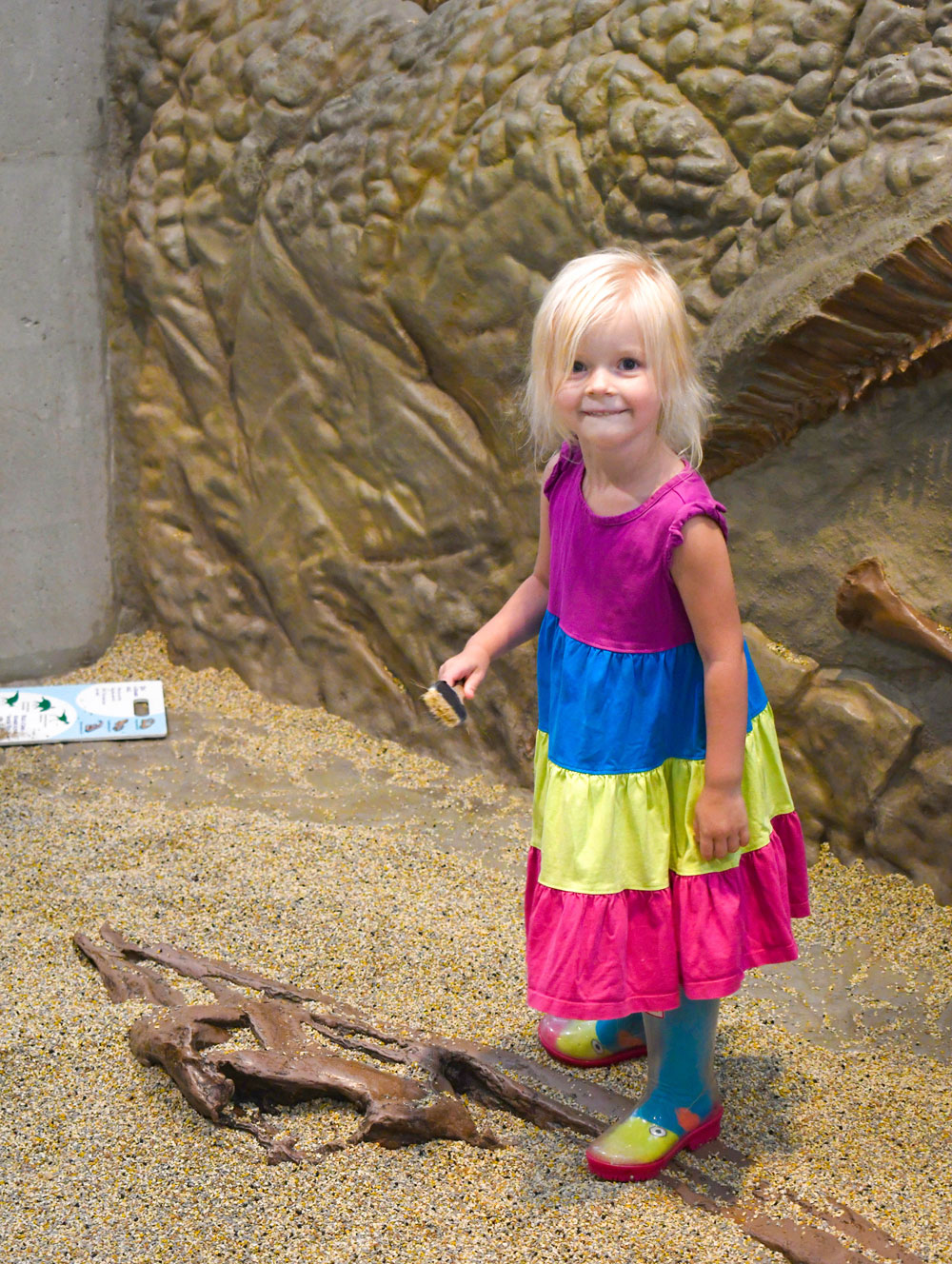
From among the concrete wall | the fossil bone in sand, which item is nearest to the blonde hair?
the fossil bone in sand

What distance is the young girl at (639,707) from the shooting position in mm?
1577

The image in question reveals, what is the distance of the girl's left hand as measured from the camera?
1.60 m

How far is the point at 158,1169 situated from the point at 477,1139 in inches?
17.6

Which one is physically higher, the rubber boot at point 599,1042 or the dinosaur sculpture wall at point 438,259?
the dinosaur sculpture wall at point 438,259

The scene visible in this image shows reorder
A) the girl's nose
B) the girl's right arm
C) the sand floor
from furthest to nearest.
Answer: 1. the girl's right arm
2. the sand floor
3. the girl's nose

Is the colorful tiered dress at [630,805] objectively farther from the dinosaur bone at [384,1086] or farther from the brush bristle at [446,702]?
the dinosaur bone at [384,1086]

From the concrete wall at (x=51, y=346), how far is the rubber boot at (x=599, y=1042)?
7.61 feet

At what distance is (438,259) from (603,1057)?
1829 mm

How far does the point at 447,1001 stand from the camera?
2238 millimetres

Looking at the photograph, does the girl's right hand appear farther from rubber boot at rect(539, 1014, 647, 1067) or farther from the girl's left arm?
rubber boot at rect(539, 1014, 647, 1067)

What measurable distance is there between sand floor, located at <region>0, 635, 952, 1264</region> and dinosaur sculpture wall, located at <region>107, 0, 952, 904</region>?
1.07 feet

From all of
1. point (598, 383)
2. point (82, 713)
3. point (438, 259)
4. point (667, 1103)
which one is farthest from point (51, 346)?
point (667, 1103)

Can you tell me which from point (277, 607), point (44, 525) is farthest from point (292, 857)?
point (44, 525)

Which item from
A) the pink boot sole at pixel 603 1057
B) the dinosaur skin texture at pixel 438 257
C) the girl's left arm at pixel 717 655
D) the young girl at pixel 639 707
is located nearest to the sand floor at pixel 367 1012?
the pink boot sole at pixel 603 1057
